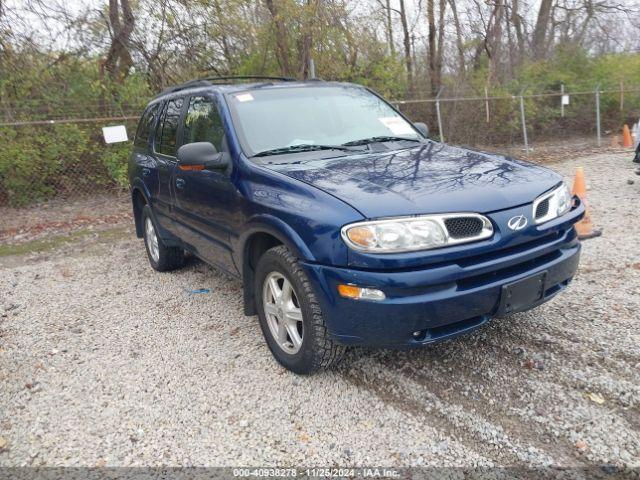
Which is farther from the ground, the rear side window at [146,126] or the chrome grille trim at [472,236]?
the rear side window at [146,126]

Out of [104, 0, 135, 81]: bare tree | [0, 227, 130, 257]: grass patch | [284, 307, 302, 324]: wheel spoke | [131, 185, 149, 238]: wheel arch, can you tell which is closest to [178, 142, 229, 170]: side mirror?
[284, 307, 302, 324]: wheel spoke

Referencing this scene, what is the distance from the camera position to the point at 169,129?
185 inches

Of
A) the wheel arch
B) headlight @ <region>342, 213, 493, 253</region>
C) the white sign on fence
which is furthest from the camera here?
the white sign on fence

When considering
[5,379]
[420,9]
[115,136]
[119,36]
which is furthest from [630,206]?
[420,9]

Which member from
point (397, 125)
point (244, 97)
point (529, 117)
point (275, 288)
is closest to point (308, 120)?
point (244, 97)

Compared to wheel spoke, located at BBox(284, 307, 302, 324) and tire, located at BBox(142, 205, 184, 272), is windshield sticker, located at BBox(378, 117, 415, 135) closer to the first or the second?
wheel spoke, located at BBox(284, 307, 302, 324)

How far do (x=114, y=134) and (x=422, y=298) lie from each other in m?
7.54

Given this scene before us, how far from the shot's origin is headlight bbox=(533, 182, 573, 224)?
291 cm

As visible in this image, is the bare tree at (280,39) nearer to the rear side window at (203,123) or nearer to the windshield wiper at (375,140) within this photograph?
the rear side window at (203,123)

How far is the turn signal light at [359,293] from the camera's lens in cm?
256

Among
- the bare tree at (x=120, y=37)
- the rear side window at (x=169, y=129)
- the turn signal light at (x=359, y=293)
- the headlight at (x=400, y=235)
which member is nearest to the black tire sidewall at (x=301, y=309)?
the turn signal light at (x=359, y=293)

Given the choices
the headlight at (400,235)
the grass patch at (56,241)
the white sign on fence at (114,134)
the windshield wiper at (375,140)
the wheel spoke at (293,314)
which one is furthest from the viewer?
the white sign on fence at (114,134)

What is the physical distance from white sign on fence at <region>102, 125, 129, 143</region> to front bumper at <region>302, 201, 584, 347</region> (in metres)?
6.96

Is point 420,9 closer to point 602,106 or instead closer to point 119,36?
point 602,106
